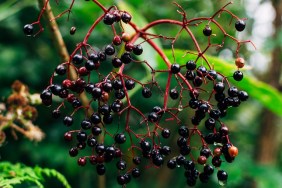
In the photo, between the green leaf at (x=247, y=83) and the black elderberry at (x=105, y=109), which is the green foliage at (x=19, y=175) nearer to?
the black elderberry at (x=105, y=109)

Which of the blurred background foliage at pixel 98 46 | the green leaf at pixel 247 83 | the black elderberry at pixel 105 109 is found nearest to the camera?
the black elderberry at pixel 105 109

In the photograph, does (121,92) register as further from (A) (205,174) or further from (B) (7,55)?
(B) (7,55)

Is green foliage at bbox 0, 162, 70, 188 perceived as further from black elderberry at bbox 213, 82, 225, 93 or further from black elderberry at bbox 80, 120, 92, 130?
black elderberry at bbox 213, 82, 225, 93

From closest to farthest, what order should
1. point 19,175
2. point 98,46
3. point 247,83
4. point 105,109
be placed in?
point 105,109 < point 19,175 < point 247,83 < point 98,46

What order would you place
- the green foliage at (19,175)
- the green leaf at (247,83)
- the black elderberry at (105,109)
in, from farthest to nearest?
the green leaf at (247,83) → the green foliage at (19,175) → the black elderberry at (105,109)

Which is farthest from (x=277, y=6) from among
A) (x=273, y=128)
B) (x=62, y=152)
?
(x=62, y=152)

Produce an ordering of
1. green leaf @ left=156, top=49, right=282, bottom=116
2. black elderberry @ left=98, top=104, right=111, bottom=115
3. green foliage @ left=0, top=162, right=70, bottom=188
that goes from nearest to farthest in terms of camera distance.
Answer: black elderberry @ left=98, top=104, right=111, bottom=115
green foliage @ left=0, top=162, right=70, bottom=188
green leaf @ left=156, top=49, right=282, bottom=116

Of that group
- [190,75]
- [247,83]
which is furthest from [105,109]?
[247,83]

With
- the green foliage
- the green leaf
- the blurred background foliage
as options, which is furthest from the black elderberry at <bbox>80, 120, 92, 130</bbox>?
the blurred background foliage

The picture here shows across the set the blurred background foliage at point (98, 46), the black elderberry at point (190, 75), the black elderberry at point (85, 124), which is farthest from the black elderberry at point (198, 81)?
the blurred background foliage at point (98, 46)

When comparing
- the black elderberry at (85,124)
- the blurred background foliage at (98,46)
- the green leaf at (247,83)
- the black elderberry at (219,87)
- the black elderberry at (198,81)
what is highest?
the blurred background foliage at (98,46)

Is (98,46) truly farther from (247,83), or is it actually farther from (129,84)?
(129,84)
